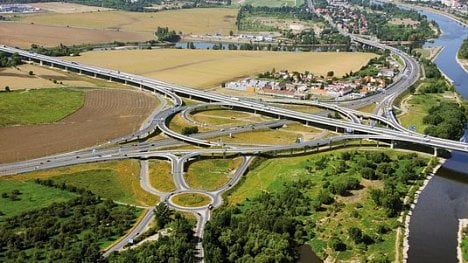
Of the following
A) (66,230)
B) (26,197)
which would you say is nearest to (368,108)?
(26,197)

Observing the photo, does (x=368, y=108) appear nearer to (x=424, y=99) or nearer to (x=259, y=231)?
(x=424, y=99)

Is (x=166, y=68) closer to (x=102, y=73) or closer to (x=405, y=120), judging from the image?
(x=102, y=73)

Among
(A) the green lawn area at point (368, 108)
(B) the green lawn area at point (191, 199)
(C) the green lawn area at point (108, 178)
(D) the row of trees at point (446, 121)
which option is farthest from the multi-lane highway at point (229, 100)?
(B) the green lawn area at point (191, 199)

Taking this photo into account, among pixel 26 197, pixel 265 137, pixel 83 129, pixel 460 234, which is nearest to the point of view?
pixel 460 234

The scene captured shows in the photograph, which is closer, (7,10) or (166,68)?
(166,68)

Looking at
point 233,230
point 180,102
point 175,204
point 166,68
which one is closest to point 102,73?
point 166,68

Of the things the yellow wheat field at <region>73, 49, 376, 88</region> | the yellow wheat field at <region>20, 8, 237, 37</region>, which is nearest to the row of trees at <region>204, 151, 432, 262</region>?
the yellow wheat field at <region>73, 49, 376, 88</region>

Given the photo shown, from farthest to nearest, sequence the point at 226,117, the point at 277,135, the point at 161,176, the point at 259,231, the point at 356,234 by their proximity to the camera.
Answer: the point at 226,117 < the point at 277,135 < the point at 161,176 < the point at 356,234 < the point at 259,231
